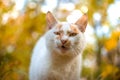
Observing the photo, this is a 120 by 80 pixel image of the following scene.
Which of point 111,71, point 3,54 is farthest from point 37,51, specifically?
point 3,54

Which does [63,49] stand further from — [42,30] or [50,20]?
[42,30]

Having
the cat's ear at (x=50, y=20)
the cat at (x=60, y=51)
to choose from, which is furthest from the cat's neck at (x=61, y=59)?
the cat's ear at (x=50, y=20)

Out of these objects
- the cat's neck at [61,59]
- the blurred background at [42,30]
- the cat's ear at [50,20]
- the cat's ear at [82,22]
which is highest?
the blurred background at [42,30]

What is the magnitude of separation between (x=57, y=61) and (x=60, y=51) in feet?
0.49

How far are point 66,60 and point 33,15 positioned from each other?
2292 mm

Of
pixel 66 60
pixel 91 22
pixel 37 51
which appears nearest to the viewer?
pixel 66 60

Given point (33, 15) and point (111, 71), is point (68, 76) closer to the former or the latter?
point (111, 71)

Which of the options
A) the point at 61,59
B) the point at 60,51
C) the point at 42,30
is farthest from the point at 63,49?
the point at 42,30

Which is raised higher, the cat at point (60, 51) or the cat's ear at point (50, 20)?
the cat's ear at point (50, 20)

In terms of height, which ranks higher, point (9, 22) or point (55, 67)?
point (9, 22)

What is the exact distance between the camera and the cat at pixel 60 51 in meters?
2.77

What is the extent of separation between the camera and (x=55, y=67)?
2.92 meters

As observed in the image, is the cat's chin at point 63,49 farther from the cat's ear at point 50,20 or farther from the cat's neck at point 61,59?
the cat's ear at point 50,20

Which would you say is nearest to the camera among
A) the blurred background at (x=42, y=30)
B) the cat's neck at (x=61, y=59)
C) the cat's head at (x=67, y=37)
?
the cat's head at (x=67, y=37)
